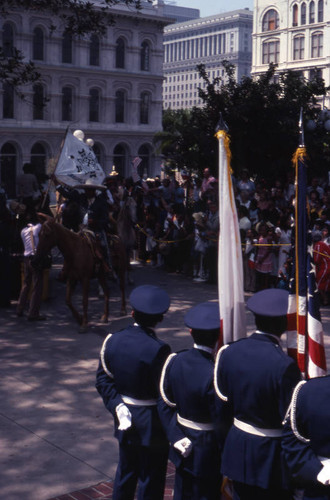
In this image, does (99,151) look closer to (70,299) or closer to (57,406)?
(70,299)

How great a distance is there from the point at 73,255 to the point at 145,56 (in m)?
48.3

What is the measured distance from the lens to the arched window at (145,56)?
58.8 m

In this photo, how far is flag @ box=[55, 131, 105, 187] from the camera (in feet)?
57.9

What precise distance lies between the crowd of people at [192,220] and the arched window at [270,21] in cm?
6761

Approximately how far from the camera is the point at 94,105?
56.9m

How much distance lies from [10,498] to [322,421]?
11.6 feet

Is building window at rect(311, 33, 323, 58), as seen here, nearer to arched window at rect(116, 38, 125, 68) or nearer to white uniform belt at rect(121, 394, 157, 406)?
arched window at rect(116, 38, 125, 68)

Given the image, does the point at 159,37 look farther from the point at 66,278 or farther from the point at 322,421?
the point at 322,421

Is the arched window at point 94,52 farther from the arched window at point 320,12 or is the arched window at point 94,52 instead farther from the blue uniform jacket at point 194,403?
the blue uniform jacket at point 194,403

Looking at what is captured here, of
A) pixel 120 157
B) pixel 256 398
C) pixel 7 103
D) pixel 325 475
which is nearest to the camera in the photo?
pixel 325 475

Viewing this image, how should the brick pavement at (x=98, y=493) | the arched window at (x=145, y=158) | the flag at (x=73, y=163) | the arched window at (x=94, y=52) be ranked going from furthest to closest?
the arched window at (x=145, y=158), the arched window at (x=94, y=52), the flag at (x=73, y=163), the brick pavement at (x=98, y=493)

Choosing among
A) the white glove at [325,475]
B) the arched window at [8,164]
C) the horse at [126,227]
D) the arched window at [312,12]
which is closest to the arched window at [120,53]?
the arched window at [8,164]

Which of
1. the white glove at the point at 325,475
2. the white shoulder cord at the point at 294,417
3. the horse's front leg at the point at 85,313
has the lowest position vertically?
the horse's front leg at the point at 85,313

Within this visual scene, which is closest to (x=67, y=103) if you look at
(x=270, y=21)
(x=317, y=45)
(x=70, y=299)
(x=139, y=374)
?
(x=317, y=45)
